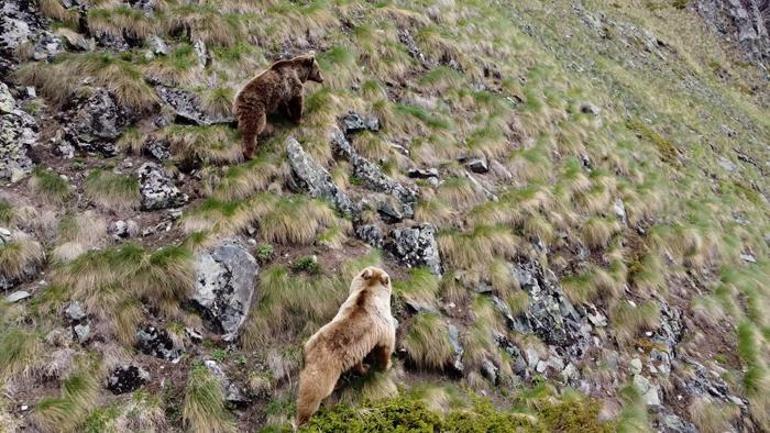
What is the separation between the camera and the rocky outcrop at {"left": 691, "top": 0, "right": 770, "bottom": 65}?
45.6m

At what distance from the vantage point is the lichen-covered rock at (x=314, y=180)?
8.94 meters

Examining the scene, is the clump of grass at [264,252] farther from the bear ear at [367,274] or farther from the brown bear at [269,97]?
the brown bear at [269,97]

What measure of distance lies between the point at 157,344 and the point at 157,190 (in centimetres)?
288

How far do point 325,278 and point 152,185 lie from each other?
3374 millimetres

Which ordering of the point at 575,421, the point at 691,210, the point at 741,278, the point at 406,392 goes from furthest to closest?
the point at 691,210 → the point at 741,278 → the point at 575,421 → the point at 406,392

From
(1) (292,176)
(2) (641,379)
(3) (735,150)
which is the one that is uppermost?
(1) (292,176)

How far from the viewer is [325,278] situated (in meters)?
7.66

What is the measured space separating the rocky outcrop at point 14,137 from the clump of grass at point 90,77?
560 millimetres

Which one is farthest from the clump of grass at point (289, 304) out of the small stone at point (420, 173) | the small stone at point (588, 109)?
the small stone at point (588, 109)

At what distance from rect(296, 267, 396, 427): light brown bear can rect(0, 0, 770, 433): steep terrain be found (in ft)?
1.21

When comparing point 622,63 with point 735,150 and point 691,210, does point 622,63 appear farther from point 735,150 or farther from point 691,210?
point 691,210

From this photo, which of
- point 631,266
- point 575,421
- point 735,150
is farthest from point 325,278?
point 735,150

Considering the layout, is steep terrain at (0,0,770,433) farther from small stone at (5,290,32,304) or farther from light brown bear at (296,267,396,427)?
light brown bear at (296,267,396,427)

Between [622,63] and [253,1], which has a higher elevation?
[253,1]
